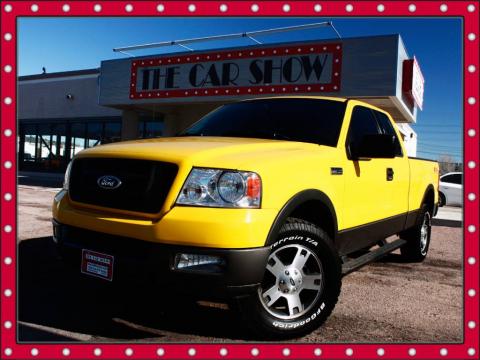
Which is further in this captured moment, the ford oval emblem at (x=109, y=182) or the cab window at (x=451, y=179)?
the cab window at (x=451, y=179)

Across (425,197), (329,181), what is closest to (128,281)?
(329,181)

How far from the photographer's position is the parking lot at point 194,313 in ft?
9.67

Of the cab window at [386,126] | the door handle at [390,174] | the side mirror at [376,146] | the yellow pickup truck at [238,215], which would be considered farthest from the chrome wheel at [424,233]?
the side mirror at [376,146]

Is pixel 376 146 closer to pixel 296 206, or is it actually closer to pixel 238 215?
pixel 296 206

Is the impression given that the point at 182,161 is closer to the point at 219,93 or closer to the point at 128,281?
the point at 128,281

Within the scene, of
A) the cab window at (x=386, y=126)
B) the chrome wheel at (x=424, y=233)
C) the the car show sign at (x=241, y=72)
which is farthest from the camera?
the the car show sign at (x=241, y=72)

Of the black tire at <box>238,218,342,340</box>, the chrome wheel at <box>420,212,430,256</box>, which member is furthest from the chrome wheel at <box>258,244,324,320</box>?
the chrome wheel at <box>420,212,430,256</box>

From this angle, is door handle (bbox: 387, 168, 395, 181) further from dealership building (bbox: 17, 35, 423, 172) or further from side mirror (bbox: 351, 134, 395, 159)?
dealership building (bbox: 17, 35, 423, 172)

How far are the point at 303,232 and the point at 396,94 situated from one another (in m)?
8.72

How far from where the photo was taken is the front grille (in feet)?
Answer: 8.63

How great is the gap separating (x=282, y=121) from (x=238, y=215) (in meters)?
1.57

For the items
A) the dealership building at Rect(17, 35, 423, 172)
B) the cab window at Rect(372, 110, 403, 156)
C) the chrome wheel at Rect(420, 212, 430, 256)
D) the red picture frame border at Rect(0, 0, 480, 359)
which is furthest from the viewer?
the dealership building at Rect(17, 35, 423, 172)

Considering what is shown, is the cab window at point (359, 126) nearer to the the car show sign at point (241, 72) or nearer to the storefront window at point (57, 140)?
the the car show sign at point (241, 72)

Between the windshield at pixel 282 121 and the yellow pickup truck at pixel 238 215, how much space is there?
0.7 inches
